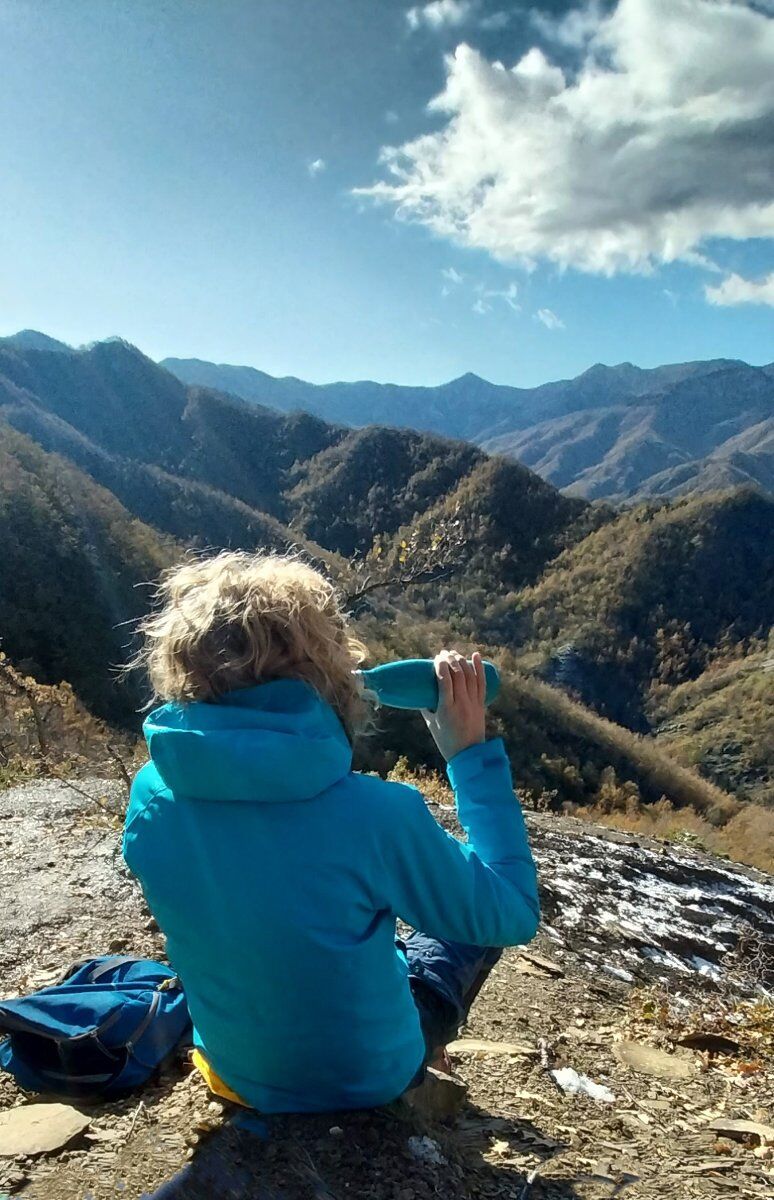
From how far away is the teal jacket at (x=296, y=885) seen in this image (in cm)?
147

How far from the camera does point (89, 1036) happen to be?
82.9 inches

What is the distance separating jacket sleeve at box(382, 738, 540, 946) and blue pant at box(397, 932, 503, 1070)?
1.75 feet

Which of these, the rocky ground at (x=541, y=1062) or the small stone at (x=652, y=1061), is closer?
the rocky ground at (x=541, y=1062)

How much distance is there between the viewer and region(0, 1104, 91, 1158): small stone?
187 centimetres

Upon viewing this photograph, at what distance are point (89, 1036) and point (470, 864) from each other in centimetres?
122

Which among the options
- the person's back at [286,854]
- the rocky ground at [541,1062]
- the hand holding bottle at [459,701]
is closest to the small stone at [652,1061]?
the rocky ground at [541,1062]

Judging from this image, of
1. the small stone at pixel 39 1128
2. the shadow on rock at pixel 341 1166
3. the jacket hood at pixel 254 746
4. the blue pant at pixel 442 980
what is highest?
the jacket hood at pixel 254 746

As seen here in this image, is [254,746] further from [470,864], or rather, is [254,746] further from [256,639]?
[470,864]

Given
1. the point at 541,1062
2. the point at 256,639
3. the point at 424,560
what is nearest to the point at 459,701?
the point at 256,639

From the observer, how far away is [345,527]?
101 meters

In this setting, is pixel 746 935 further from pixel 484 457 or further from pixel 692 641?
pixel 484 457

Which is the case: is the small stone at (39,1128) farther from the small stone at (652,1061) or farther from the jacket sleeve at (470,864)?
the small stone at (652,1061)

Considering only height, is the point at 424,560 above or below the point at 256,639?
above

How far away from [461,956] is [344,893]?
88 centimetres
